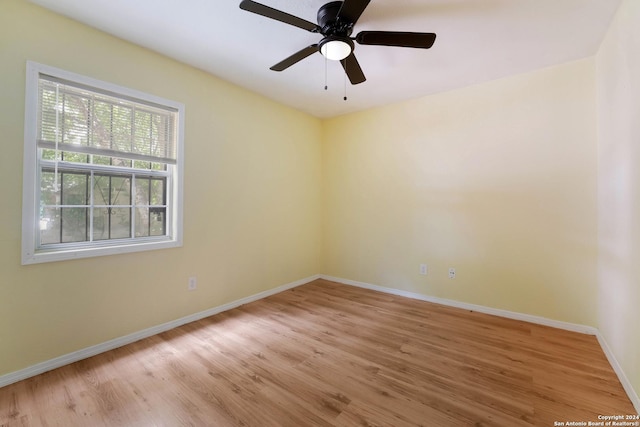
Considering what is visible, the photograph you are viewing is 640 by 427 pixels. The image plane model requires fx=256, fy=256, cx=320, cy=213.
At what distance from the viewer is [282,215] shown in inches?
141

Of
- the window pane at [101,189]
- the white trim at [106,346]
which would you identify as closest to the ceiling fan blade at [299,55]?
the window pane at [101,189]

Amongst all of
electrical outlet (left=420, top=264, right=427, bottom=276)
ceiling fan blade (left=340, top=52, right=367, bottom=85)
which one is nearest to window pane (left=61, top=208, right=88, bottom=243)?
ceiling fan blade (left=340, top=52, right=367, bottom=85)

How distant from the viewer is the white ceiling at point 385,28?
175cm

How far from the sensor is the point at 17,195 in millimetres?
1709

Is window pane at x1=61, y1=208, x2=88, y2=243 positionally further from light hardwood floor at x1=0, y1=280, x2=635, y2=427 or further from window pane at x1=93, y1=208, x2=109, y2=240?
light hardwood floor at x1=0, y1=280, x2=635, y2=427

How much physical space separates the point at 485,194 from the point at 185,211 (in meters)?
3.17

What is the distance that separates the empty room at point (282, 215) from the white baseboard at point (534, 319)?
0.02 metres

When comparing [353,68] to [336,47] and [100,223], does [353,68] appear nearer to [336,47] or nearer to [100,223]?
[336,47]

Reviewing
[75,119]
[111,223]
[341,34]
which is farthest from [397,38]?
[111,223]

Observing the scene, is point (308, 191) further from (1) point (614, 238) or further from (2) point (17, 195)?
(1) point (614, 238)

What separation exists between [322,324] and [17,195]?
100 inches

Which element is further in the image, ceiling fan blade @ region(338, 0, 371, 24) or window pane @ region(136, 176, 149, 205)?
window pane @ region(136, 176, 149, 205)

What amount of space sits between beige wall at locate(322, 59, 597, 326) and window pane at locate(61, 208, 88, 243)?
2.95 meters

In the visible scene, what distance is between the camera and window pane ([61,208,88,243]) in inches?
77.2
